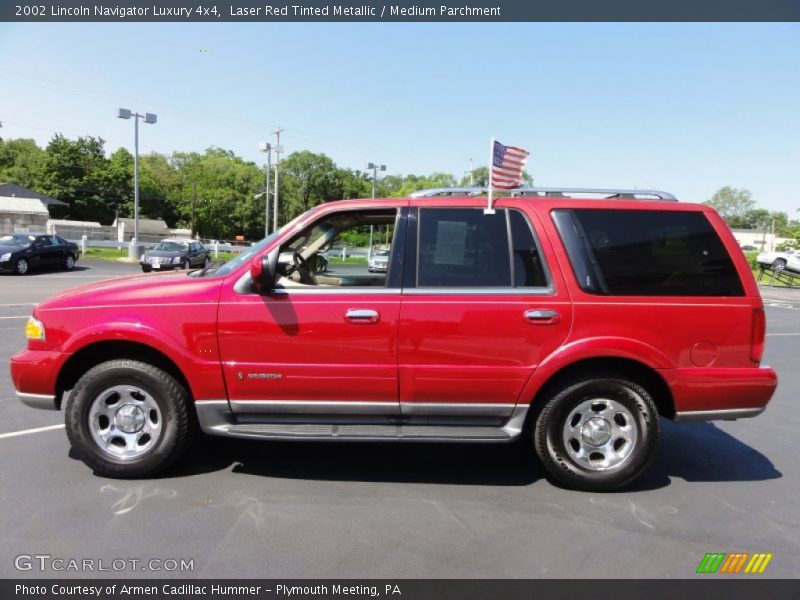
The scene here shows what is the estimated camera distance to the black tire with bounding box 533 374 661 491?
12.7 feet

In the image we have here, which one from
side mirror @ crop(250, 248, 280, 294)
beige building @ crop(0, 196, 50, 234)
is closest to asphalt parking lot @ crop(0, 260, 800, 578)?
side mirror @ crop(250, 248, 280, 294)

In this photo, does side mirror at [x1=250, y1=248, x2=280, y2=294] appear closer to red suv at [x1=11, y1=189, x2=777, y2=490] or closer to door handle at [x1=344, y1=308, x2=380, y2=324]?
red suv at [x1=11, y1=189, x2=777, y2=490]

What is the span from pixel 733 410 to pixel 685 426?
1.79 meters

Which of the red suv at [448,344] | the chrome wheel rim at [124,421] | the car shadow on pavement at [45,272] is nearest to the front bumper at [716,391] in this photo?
the red suv at [448,344]

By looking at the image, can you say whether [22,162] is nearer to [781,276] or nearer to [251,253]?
[781,276]

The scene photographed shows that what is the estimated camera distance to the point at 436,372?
381 cm

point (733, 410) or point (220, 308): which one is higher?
point (220, 308)

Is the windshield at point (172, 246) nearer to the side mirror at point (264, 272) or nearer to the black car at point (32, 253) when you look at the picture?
the black car at point (32, 253)

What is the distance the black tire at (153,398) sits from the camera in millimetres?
3824

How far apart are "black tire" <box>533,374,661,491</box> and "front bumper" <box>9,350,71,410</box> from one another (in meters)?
3.42
